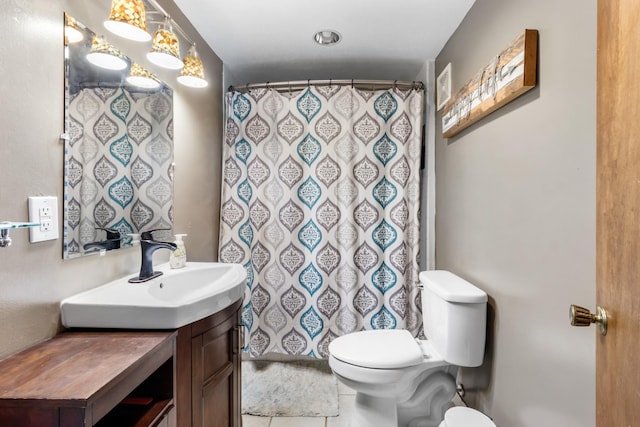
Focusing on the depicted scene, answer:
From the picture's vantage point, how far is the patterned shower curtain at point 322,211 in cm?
225

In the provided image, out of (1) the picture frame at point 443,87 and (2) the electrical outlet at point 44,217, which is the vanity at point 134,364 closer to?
(2) the electrical outlet at point 44,217

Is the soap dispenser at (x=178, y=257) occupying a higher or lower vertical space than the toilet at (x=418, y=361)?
higher

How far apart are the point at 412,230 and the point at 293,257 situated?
2.82ft

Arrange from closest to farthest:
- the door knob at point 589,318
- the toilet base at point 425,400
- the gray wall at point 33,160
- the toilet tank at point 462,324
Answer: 1. the door knob at point 589,318
2. the gray wall at point 33,160
3. the toilet tank at point 462,324
4. the toilet base at point 425,400

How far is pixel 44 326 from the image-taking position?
36.9 inches

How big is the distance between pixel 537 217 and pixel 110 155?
162cm

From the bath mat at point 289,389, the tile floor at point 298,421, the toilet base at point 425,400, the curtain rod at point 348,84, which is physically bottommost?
the tile floor at point 298,421

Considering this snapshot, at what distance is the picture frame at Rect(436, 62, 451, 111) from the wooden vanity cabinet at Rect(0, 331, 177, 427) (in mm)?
1986

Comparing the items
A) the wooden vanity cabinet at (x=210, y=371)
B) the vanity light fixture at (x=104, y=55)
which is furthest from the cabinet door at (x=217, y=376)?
the vanity light fixture at (x=104, y=55)

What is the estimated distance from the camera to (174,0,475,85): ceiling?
1.72m

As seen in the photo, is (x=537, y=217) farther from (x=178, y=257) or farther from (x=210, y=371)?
(x=178, y=257)

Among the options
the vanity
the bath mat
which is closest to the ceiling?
the vanity

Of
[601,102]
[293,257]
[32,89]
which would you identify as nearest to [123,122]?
[32,89]

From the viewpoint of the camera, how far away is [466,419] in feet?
4.18
